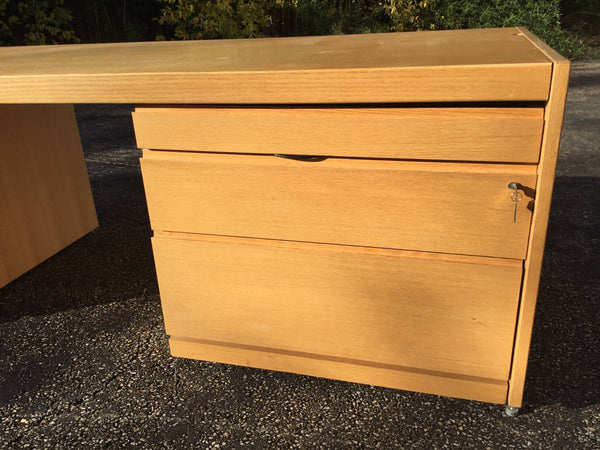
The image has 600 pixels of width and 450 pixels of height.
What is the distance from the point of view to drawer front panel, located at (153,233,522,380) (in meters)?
1.28

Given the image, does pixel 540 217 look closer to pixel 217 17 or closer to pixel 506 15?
pixel 217 17

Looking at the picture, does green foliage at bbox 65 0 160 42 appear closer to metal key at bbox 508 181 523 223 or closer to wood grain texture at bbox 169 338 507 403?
wood grain texture at bbox 169 338 507 403

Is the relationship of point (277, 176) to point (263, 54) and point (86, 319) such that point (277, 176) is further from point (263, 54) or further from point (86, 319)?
point (86, 319)

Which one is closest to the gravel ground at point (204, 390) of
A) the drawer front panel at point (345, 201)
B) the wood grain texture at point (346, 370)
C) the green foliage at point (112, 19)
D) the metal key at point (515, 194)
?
the wood grain texture at point (346, 370)

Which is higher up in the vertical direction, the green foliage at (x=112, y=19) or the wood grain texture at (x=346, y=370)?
the green foliage at (x=112, y=19)

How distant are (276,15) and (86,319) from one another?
19.2ft

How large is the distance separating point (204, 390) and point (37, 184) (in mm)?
1261

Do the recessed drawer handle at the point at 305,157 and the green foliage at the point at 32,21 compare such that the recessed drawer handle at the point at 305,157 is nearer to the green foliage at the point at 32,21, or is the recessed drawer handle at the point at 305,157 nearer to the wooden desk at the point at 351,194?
the wooden desk at the point at 351,194

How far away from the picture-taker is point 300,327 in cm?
145

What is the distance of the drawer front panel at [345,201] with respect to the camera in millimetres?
1185

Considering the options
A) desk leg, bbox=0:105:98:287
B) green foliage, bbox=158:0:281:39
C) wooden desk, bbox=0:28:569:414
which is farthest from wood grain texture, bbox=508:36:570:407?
green foliage, bbox=158:0:281:39

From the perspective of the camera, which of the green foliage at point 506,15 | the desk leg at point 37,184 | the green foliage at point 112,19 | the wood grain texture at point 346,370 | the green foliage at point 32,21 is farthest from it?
the green foliage at point 506,15

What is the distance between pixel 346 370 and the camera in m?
1.49

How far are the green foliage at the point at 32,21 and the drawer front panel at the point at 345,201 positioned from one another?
5680 mm
